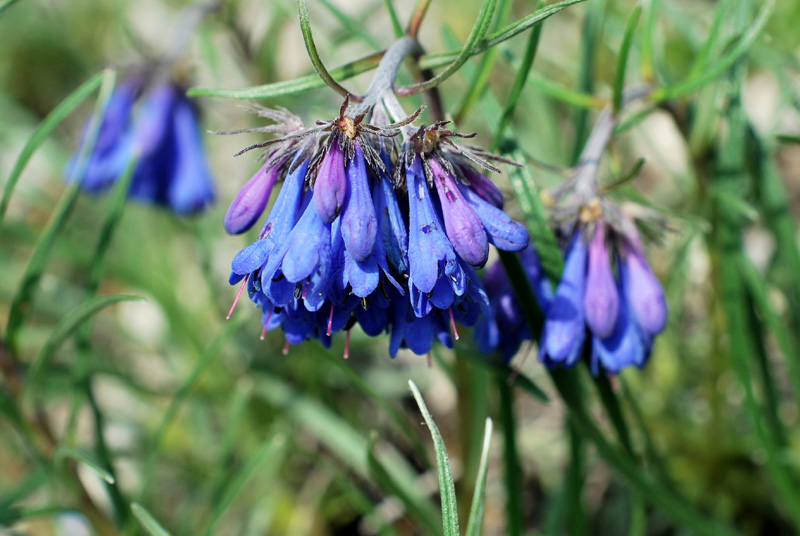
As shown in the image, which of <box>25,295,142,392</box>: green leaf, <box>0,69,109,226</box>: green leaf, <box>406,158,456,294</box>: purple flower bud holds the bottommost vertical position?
<box>406,158,456,294</box>: purple flower bud

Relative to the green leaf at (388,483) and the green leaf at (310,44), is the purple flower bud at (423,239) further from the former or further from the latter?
the green leaf at (388,483)

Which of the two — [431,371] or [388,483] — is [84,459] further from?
[431,371]

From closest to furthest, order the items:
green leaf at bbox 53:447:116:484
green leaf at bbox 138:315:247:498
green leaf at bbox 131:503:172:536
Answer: green leaf at bbox 131:503:172:536 < green leaf at bbox 53:447:116:484 < green leaf at bbox 138:315:247:498

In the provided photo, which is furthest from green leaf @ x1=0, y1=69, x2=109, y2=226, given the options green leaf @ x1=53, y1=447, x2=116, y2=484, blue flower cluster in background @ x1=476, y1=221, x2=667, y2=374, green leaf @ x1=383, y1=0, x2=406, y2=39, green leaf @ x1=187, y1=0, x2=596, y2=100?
blue flower cluster in background @ x1=476, y1=221, x2=667, y2=374

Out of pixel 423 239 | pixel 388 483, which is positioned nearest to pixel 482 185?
pixel 423 239

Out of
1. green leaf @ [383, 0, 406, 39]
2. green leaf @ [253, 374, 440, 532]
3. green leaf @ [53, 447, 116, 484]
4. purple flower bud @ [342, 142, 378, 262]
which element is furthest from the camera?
green leaf @ [253, 374, 440, 532]

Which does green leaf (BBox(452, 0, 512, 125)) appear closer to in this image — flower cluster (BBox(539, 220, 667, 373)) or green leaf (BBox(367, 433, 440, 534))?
flower cluster (BBox(539, 220, 667, 373))

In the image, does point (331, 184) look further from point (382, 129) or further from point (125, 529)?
point (125, 529)
